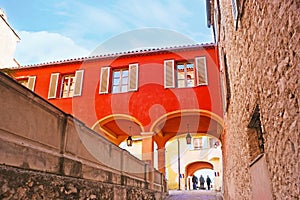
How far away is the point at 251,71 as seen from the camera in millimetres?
3473

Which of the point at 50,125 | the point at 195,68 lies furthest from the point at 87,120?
the point at 50,125

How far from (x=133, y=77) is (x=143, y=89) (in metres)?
0.71

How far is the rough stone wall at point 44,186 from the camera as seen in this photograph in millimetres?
2361

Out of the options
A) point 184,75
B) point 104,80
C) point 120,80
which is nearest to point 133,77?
point 120,80

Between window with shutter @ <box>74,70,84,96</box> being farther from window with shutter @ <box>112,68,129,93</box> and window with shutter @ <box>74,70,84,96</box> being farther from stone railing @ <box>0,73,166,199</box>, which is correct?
stone railing @ <box>0,73,166,199</box>

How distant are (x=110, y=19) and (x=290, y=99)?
7672 millimetres

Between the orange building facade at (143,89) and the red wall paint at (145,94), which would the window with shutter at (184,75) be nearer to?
the orange building facade at (143,89)

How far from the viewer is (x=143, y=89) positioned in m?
11.0

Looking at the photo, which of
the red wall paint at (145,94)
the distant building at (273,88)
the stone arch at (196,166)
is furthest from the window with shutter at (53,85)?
the stone arch at (196,166)

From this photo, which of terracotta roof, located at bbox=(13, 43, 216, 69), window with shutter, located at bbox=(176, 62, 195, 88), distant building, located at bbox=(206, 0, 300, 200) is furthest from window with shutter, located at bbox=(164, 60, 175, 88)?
distant building, located at bbox=(206, 0, 300, 200)

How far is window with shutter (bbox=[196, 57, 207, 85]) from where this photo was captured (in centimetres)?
1048

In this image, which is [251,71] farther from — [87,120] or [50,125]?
[87,120]

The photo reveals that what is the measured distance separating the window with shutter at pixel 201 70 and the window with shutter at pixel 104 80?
3933 mm

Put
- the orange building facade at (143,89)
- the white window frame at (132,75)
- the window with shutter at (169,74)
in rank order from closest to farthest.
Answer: the orange building facade at (143,89), the window with shutter at (169,74), the white window frame at (132,75)
